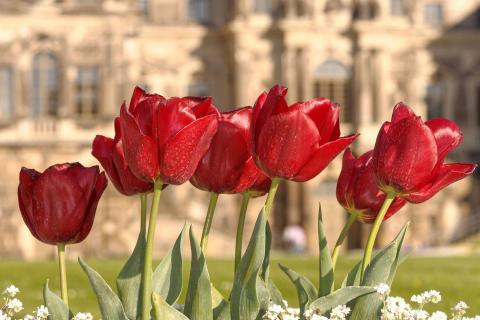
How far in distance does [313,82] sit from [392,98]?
306 cm

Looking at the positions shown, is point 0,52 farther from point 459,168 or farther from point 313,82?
point 459,168

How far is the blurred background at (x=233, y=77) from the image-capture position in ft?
109

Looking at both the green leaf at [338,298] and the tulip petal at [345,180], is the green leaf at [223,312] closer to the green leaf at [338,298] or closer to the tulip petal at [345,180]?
the green leaf at [338,298]

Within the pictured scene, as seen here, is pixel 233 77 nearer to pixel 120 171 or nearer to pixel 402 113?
pixel 120 171

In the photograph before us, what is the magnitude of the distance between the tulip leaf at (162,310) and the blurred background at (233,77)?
2900 centimetres

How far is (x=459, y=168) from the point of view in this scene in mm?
3936

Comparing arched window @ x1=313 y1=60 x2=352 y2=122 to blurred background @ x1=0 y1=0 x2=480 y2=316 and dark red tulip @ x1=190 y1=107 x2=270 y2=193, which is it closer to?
blurred background @ x1=0 y1=0 x2=480 y2=316

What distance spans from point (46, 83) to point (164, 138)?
Result: 31.5 m

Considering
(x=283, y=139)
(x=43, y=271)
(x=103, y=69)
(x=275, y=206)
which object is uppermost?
(x=283, y=139)

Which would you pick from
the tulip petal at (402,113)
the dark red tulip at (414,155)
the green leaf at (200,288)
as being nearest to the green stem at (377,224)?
the dark red tulip at (414,155)

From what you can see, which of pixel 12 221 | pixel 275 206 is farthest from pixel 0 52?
pixel 275 206

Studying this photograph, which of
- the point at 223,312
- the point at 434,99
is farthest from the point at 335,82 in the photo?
the point at 223,312

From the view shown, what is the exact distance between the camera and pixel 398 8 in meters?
39.0

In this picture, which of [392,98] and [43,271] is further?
[392,98]
